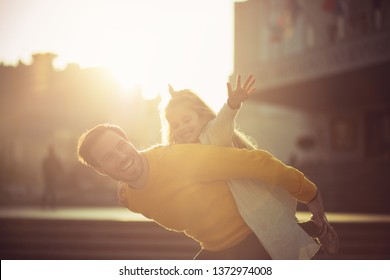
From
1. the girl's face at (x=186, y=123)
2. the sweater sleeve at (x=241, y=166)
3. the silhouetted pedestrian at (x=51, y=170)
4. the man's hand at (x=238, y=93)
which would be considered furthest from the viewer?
the silhouetted pedestrian at (x=51, y=170)

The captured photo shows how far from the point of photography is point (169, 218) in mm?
3297

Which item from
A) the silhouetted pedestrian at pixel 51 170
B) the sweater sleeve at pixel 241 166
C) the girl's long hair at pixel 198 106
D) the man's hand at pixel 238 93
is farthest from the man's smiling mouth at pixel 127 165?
the silhouetted pedestrian at pixel 51 170

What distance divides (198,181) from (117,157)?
38 centimetres

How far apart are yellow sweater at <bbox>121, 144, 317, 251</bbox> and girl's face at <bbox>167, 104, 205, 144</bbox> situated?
0.16 meters

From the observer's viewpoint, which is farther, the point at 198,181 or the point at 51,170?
the point at 51,170

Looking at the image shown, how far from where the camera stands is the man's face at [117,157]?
3.16 meters

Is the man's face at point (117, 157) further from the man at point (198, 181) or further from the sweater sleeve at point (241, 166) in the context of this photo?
the sweater sleeve at point (241, 166)

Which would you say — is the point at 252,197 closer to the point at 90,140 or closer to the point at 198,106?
the point at 198,106

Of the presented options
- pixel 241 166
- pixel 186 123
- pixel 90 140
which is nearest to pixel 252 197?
pixel 241 166

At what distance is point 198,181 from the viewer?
3189 millimetres

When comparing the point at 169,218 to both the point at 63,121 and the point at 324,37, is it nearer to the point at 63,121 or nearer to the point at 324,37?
the point at 324,37

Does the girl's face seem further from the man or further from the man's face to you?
the man's face

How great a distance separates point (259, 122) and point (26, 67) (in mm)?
13488
